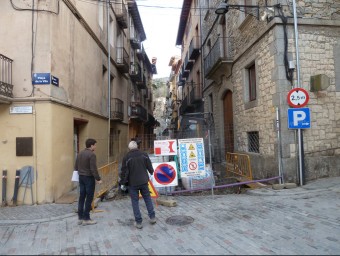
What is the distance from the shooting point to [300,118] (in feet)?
27.2

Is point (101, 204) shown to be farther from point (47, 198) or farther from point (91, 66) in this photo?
point (91, 66)

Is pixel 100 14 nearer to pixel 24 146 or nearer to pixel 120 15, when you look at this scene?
pixel 120 15

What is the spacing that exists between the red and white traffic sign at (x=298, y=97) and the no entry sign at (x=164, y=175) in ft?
12.5

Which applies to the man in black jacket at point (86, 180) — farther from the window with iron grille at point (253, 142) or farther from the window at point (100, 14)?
the window at point (100, 14)

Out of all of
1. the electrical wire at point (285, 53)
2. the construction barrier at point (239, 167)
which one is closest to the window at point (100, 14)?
the electrical wire at point (285, 53)

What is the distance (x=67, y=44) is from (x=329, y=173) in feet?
28.4

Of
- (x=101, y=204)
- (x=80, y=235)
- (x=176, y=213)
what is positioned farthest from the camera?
(x=101, y=204)

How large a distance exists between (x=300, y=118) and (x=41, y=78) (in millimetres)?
7022

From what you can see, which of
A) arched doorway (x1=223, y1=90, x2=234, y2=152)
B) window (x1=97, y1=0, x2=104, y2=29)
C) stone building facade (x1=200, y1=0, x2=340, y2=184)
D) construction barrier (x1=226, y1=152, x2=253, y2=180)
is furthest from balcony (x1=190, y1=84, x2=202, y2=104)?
stone building facade (x1=200, y1=0, x2=340, y2=184)

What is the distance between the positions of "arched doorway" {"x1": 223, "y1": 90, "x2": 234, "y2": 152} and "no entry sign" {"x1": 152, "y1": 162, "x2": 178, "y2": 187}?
6.24 m

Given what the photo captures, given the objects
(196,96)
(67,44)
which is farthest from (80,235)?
(196,96)

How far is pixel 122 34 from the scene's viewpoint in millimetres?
18875

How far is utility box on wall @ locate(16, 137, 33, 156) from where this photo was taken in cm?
753

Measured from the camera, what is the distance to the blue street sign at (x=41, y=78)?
301 inches
